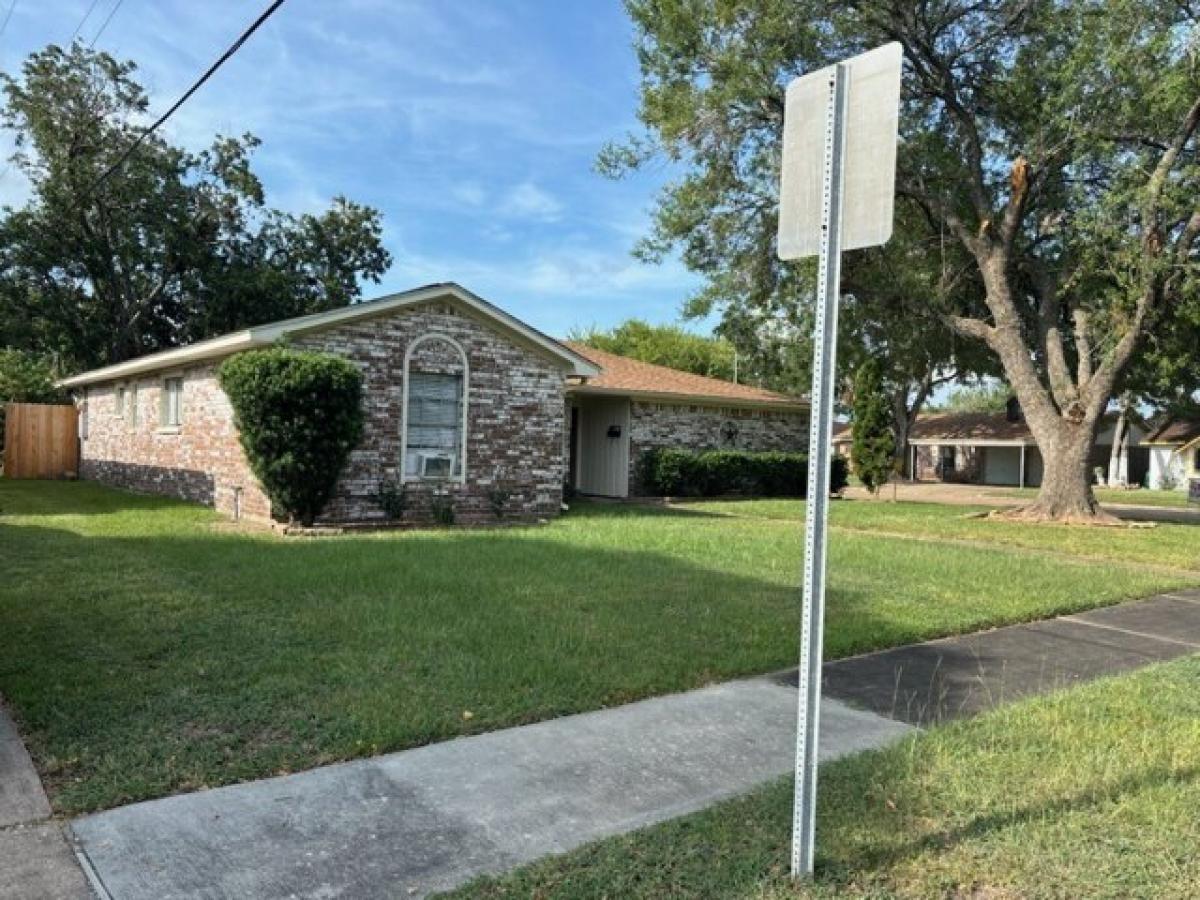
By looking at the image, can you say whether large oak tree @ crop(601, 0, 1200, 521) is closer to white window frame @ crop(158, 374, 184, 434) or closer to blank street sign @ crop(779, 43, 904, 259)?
white window frame @ crop(158, 374, 184, 434)

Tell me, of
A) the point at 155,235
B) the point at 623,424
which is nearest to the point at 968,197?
the point at 623,424

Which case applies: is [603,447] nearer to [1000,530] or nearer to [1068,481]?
[1000,530]

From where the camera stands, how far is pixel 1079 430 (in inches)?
705

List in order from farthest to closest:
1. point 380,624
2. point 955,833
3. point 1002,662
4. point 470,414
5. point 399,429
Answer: point 470,414
point 399,429
point 380,624
point 1002,662
point 955,833

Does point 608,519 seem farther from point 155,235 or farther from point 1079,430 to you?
point 155,235

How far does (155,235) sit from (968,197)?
85.4ft

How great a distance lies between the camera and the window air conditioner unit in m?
13.6

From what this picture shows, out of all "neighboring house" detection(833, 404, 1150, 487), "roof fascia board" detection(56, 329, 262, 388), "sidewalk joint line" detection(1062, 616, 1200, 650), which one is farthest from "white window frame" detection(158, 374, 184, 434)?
"neighboring house" detection(833, 404, 1150, 487)

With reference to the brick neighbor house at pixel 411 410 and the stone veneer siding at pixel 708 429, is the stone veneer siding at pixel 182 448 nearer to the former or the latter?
the brick neighbor house at pixel 411 410

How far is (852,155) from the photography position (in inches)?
115

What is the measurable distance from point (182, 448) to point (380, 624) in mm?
11213

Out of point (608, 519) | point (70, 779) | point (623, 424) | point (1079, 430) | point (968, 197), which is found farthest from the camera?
point (623, 424)

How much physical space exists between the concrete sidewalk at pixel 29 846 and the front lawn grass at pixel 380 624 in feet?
0.37

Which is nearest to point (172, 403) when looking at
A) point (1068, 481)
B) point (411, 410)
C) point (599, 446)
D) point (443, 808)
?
point (411, 410)
